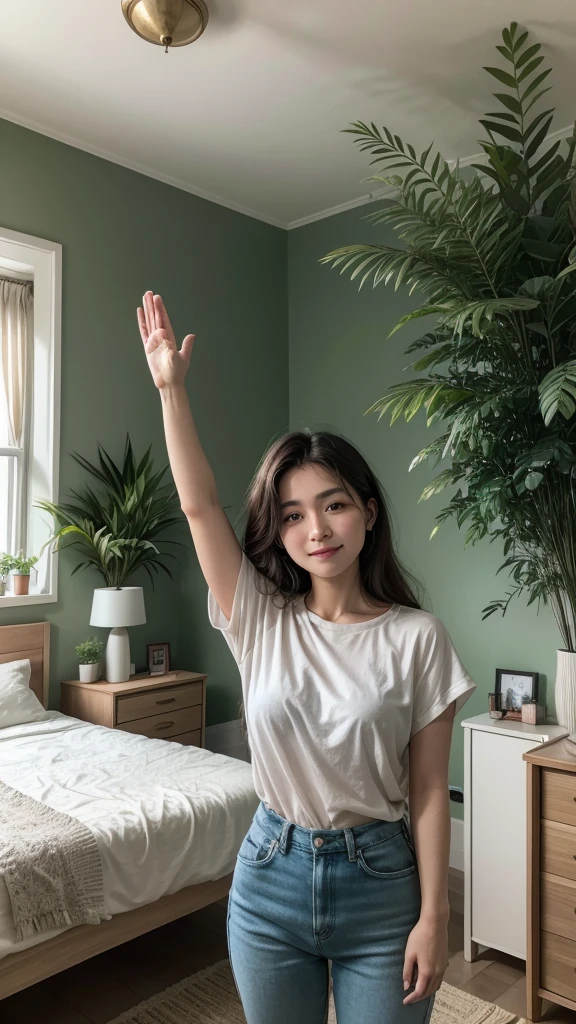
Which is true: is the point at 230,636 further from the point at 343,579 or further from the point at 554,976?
the point at 554,976

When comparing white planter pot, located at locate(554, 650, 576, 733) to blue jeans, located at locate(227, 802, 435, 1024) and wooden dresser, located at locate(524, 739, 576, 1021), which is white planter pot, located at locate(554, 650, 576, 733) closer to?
wooden dresser, located at locate(524, 739, 576, 1021)

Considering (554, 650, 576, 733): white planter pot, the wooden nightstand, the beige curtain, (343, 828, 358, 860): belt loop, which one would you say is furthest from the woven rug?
the beige curtain

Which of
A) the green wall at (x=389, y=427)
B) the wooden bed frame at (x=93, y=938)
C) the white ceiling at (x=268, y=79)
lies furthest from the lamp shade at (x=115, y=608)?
the white ceiling at (x=268, y=79)

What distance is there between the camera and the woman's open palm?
47.4 inches

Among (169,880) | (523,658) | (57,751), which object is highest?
(523,658)

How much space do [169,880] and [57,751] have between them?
2.48 feet

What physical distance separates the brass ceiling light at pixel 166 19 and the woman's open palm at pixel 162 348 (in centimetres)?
180

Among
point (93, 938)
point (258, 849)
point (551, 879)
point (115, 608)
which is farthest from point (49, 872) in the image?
point (115, 608)

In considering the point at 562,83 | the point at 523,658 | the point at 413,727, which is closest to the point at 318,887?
the point at 413,727

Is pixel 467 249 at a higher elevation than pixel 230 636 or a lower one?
higher

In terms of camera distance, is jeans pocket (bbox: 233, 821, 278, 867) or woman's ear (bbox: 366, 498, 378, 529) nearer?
jeans pocket (bbox: 233, 821, 278, 867)

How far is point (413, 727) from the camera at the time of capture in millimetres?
1110

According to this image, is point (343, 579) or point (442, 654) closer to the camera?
point (442, 654)

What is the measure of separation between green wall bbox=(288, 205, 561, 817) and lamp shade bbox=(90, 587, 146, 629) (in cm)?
113
